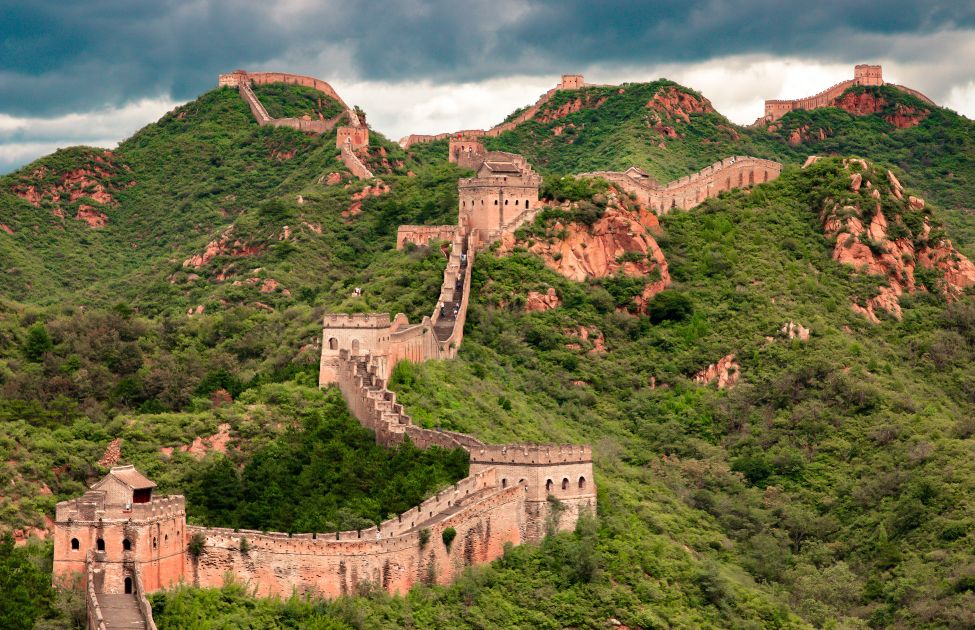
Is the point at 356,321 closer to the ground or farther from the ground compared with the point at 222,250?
closer to the ground

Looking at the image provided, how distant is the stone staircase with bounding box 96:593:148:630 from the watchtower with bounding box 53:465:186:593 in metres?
0.36

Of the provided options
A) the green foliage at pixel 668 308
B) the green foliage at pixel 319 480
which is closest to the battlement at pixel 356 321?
the green foliage at pixel 319 480

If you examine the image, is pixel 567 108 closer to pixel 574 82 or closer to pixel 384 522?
pixel 574 82

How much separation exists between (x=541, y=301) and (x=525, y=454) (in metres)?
28.8

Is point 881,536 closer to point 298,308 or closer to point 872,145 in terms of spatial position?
point 298,308

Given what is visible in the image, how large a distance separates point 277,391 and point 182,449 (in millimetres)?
6082

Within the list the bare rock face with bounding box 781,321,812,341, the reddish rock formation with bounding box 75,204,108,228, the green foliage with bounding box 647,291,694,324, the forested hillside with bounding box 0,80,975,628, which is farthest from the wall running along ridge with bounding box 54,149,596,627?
the reddish rock formation with bounding box 75,204,108,228

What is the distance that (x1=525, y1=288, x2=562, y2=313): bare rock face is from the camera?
349ft

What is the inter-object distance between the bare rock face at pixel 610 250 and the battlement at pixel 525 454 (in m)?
29.8

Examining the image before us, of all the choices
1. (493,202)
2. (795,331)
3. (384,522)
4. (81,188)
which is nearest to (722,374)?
(795,331)

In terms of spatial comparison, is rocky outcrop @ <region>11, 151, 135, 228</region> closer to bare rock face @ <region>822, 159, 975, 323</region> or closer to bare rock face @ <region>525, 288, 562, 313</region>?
bare rock face @ <region>525, 288, 562, 313</region>

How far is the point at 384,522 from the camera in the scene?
7381 cm

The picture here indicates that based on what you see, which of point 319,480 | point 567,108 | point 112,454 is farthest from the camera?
point 567,108

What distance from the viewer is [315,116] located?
15762cm
